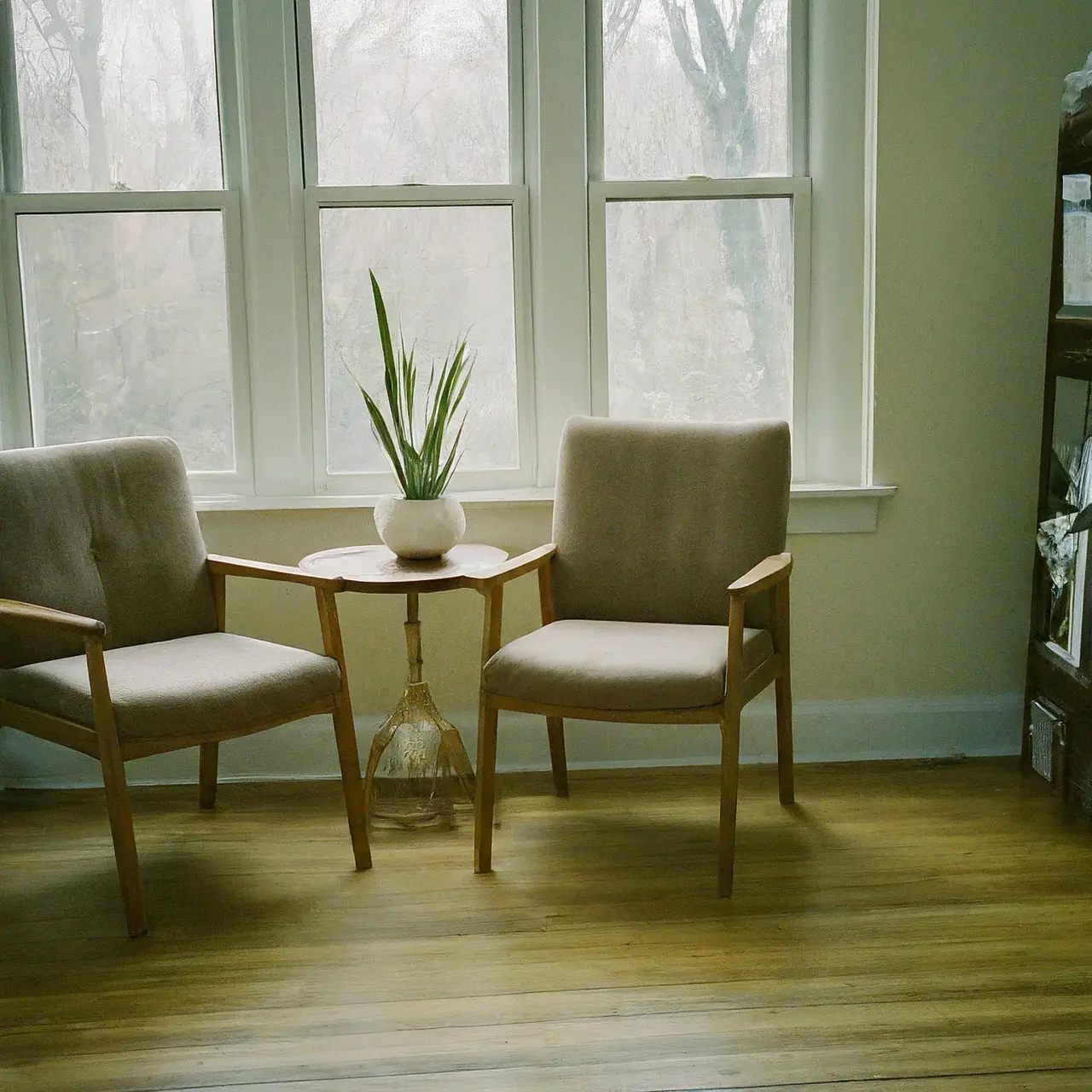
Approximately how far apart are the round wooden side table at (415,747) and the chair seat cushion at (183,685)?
0.31 metres

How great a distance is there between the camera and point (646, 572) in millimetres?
3025

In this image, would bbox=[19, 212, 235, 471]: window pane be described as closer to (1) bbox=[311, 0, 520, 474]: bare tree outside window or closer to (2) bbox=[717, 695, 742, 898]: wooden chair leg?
(1) bbox=[311, 0, 520, 474]: bare tree outside window

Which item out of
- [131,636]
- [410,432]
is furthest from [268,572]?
[410,432]

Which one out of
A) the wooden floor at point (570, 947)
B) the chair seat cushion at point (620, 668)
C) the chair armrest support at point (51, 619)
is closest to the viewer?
the wooden floor at point (570, 947)

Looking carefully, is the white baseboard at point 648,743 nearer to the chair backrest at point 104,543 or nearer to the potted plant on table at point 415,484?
the chair backrest at point 104,543

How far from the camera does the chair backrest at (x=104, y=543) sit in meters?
2.76

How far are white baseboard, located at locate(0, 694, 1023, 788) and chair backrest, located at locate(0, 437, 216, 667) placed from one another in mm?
540

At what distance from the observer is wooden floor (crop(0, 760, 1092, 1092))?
202 cm

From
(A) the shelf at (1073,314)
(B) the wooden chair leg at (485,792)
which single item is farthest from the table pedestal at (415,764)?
(A) the shelf at (1073,314)

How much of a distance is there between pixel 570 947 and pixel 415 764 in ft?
2.74

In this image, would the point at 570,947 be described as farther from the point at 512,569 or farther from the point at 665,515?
the point at 665,515

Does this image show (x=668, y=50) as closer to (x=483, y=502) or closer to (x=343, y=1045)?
(x=483, y=502)

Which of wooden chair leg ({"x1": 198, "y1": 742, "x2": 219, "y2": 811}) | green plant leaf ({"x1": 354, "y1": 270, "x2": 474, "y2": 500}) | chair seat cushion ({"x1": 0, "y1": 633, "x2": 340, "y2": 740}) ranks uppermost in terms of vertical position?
green plant leaf ({"x1": 354, "y1": 270, "x2": 474, "y2": 500})

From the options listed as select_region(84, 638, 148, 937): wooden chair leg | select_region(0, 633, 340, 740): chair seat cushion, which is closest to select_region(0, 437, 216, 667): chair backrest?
select_region(0, 633, 340, 740): chair seat cushion
